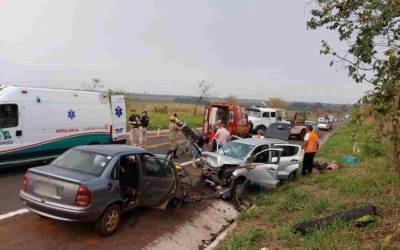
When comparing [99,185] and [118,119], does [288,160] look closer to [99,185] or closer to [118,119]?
[118,119]

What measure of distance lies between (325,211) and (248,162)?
280cm

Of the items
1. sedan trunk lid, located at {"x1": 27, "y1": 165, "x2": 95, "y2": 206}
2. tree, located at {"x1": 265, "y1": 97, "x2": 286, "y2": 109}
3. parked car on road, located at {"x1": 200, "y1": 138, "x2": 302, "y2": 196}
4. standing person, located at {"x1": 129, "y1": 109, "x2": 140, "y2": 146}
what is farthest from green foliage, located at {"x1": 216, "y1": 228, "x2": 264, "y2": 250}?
tree, located at {"x1": 265, "y1": 97, "x2": 286, "y2": 109}

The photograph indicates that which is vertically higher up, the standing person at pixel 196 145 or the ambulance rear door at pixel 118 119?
the ambulance rear door at pixel 118 119

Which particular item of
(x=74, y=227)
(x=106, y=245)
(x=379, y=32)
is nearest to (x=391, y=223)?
(x=379, y=32)

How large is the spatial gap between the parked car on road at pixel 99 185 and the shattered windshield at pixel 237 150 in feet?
10.9

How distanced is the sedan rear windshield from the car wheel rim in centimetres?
74

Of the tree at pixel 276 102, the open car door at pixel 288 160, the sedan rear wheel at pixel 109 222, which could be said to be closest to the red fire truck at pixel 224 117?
the open car door at pixel 288 160

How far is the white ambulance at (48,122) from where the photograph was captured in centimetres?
1150

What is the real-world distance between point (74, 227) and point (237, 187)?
Result: 14.8ft

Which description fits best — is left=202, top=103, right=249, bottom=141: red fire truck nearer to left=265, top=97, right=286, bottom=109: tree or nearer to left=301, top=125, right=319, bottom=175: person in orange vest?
left=301, top=125, right=319, bottom=175: person in orange vest

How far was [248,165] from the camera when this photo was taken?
36.4 feet

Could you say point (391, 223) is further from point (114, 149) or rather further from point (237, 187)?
point (114, 149)

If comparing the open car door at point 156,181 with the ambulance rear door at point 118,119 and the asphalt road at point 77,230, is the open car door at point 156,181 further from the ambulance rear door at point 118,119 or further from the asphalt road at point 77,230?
the ambulance rear door at point 118,119

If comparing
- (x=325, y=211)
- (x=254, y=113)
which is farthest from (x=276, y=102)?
(x=325, y=211)
